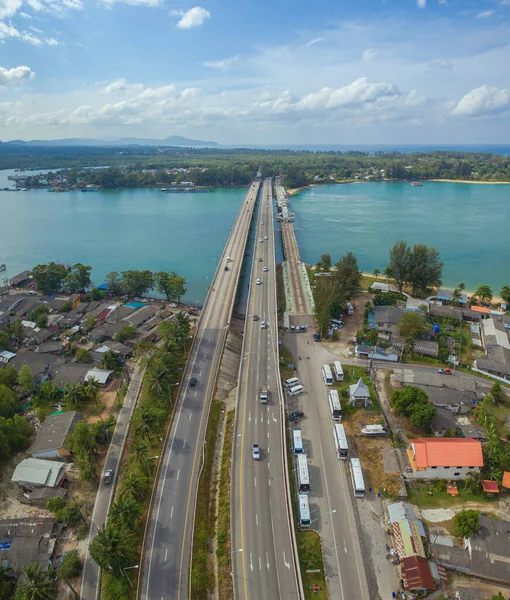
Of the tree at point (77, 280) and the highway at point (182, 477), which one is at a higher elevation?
the tree at point (77, 280)

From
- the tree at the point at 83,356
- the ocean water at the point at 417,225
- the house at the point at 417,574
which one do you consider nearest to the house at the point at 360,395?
the house at the point at 417,574

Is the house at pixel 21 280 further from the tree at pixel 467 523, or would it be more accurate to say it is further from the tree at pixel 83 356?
the tree at pixel 467 523

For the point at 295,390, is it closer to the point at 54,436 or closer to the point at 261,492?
the point at 261,492

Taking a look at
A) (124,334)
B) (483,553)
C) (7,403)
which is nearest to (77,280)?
(124,334)

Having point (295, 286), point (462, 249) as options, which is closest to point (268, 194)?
point (462, 249)

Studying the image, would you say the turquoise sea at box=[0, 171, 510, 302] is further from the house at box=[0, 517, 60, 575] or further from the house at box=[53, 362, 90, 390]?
the house at box=[0, 517, 60, 575]
